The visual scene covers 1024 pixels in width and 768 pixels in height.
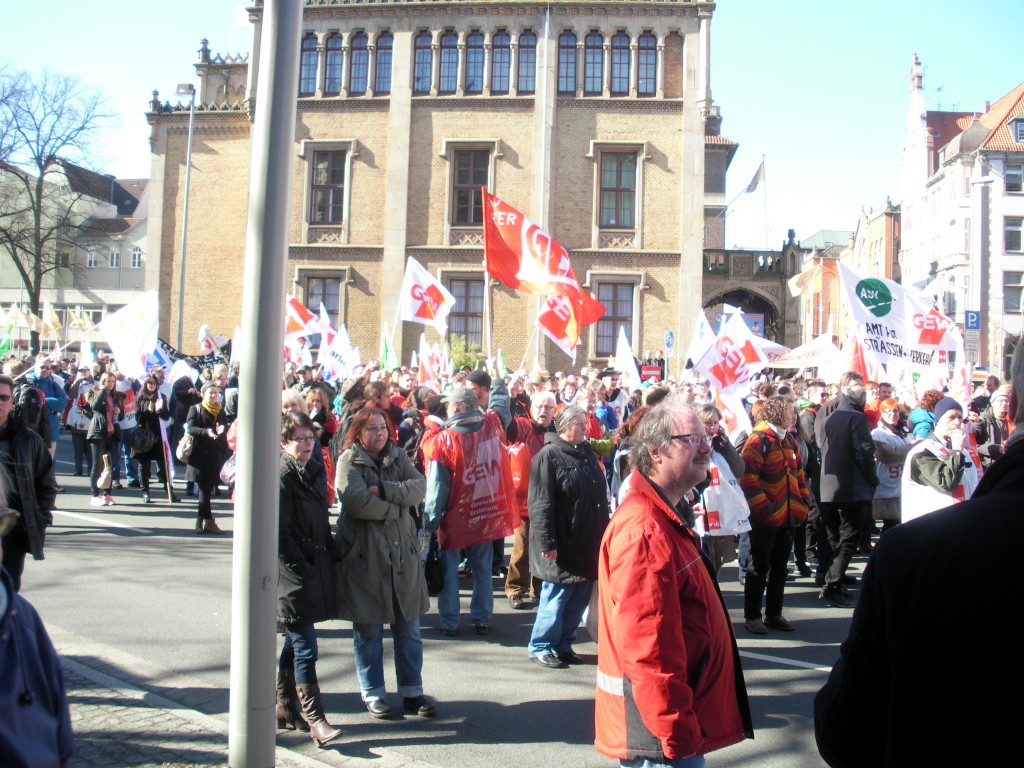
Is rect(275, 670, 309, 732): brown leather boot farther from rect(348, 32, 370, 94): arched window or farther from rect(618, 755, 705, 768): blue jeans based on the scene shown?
rect(348, 32, 370, 94): arched window

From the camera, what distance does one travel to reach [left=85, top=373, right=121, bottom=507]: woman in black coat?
43.3 ft

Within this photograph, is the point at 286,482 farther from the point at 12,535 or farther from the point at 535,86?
the point at 535,86

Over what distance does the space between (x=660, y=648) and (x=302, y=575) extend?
8.36 ft

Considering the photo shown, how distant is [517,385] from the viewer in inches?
589

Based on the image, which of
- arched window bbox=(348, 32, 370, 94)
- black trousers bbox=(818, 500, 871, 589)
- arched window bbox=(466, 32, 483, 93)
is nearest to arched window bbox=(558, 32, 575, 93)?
arched window bbox=(466, 32, 483, 93)

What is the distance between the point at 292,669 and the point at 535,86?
102 ft

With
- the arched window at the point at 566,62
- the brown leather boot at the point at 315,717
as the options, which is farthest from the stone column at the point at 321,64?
the brown leather boot at the point at 315,717

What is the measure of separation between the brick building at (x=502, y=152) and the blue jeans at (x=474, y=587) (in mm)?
25112

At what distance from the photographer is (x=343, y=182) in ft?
114

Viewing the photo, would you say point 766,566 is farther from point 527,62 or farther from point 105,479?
point 527,62

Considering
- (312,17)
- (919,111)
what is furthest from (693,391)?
(919,111)

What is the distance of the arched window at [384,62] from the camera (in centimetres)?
3450

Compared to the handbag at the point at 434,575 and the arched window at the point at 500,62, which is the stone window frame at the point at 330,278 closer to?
the arched window at the point at 500,62

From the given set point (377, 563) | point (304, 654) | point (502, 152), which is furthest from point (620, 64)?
point (304, 654)
